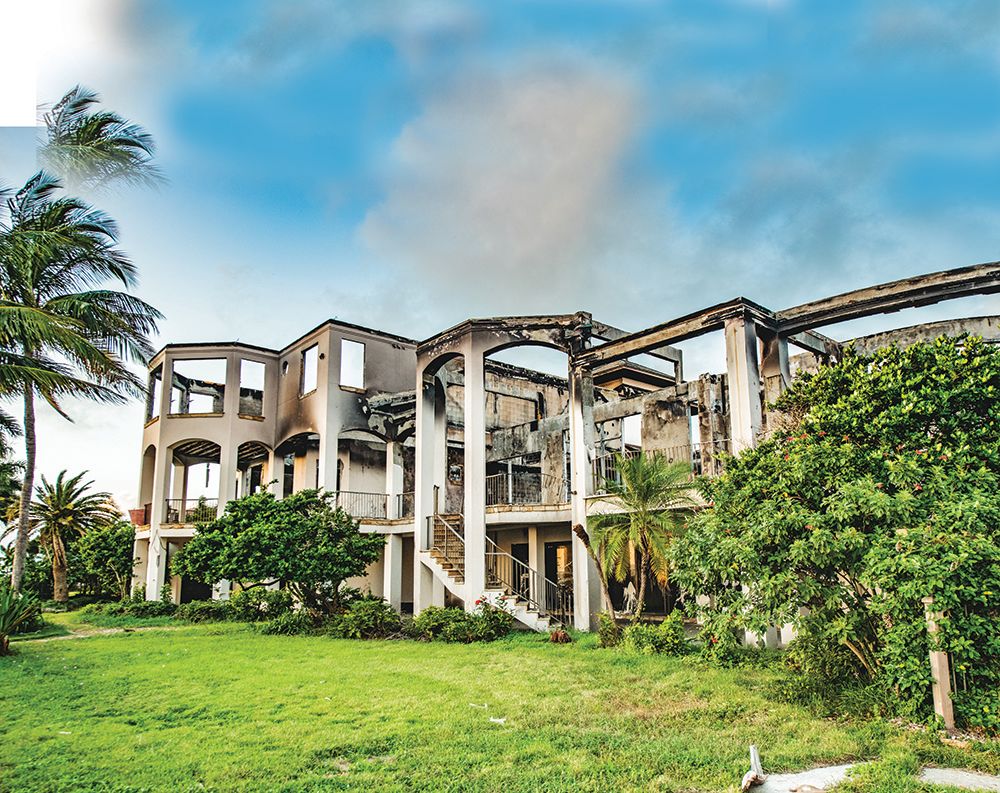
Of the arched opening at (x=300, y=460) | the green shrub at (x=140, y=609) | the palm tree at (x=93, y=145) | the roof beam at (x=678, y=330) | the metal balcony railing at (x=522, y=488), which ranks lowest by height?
the green shrub at (x=140, y=609)

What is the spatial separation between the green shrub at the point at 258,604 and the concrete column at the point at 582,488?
26.2ft

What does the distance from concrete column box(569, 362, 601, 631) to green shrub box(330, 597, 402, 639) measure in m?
4.22

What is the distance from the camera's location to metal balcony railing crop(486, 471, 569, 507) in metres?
23.7

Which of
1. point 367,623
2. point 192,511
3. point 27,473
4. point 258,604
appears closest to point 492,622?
point 367,623

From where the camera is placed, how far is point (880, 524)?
772 centimetres

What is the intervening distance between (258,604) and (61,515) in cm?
1692

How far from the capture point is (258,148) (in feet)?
43.8

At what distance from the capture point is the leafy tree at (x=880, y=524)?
21.9 ft

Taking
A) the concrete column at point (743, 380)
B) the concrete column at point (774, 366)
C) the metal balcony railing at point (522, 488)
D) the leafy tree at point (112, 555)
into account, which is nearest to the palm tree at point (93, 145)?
the concrete column at point (743, 380)

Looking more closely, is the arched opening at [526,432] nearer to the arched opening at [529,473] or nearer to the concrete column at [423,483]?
the arched opening at [529,473]

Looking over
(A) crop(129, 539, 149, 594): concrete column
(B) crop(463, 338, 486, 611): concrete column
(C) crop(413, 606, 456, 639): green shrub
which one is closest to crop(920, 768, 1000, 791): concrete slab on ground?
(C) crop(413, 606, 456, 639): green shrub

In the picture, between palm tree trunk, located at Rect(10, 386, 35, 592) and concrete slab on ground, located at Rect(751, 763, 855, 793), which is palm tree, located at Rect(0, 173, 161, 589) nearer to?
palm tree trunk, located at Rect(10, 386, 35, 592)

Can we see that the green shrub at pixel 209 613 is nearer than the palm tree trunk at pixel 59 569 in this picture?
Yes

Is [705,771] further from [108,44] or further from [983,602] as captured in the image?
[108,44]
